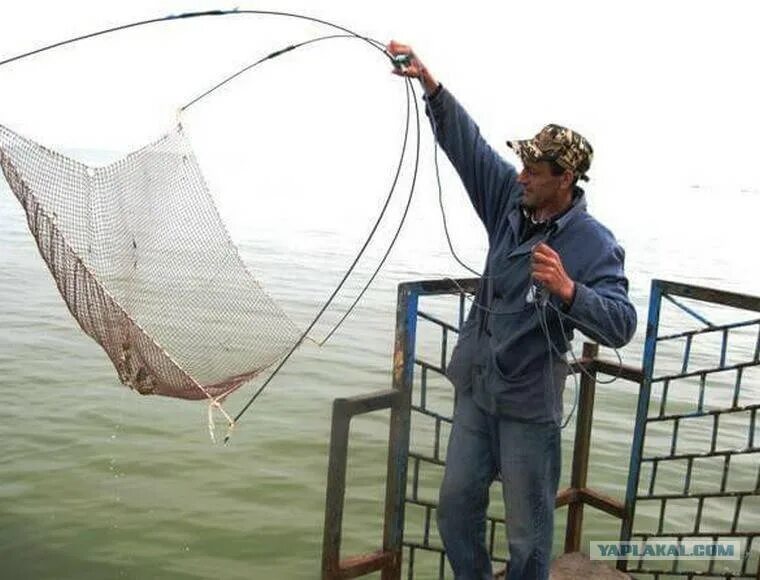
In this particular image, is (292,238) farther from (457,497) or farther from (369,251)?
(457,497)

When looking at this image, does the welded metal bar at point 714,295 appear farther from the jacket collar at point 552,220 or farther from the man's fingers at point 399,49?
the man's fingers at point 399,49

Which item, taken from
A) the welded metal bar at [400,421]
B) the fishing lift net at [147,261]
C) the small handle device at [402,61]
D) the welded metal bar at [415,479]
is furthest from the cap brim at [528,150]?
the fishing lift net at [147,261]

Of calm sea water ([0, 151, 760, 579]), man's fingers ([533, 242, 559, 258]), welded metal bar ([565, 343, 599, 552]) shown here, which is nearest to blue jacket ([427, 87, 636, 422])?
man's fingers ([533, 242, 559, 258])

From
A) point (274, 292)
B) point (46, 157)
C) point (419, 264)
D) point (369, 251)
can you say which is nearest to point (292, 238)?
point (369, 251)

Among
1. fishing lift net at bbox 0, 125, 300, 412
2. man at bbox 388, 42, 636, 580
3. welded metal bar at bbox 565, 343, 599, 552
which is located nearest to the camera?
man at bbox 388, 42, 636, 580

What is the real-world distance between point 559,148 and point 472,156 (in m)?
0.52

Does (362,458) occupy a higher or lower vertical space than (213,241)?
lower

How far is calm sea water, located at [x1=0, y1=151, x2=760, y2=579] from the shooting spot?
16.7 feet

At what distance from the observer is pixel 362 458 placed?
7.07 m

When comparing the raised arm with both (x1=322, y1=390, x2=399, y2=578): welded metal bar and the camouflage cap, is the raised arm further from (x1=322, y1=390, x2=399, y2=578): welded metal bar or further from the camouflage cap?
(x1=322, y1=390, x2=399, y2=578): welded metal bar

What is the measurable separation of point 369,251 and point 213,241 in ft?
66.6

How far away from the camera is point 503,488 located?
290cm

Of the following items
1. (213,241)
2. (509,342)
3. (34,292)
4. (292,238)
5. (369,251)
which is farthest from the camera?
(292,238)

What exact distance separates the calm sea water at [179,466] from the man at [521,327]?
2.67 metres
